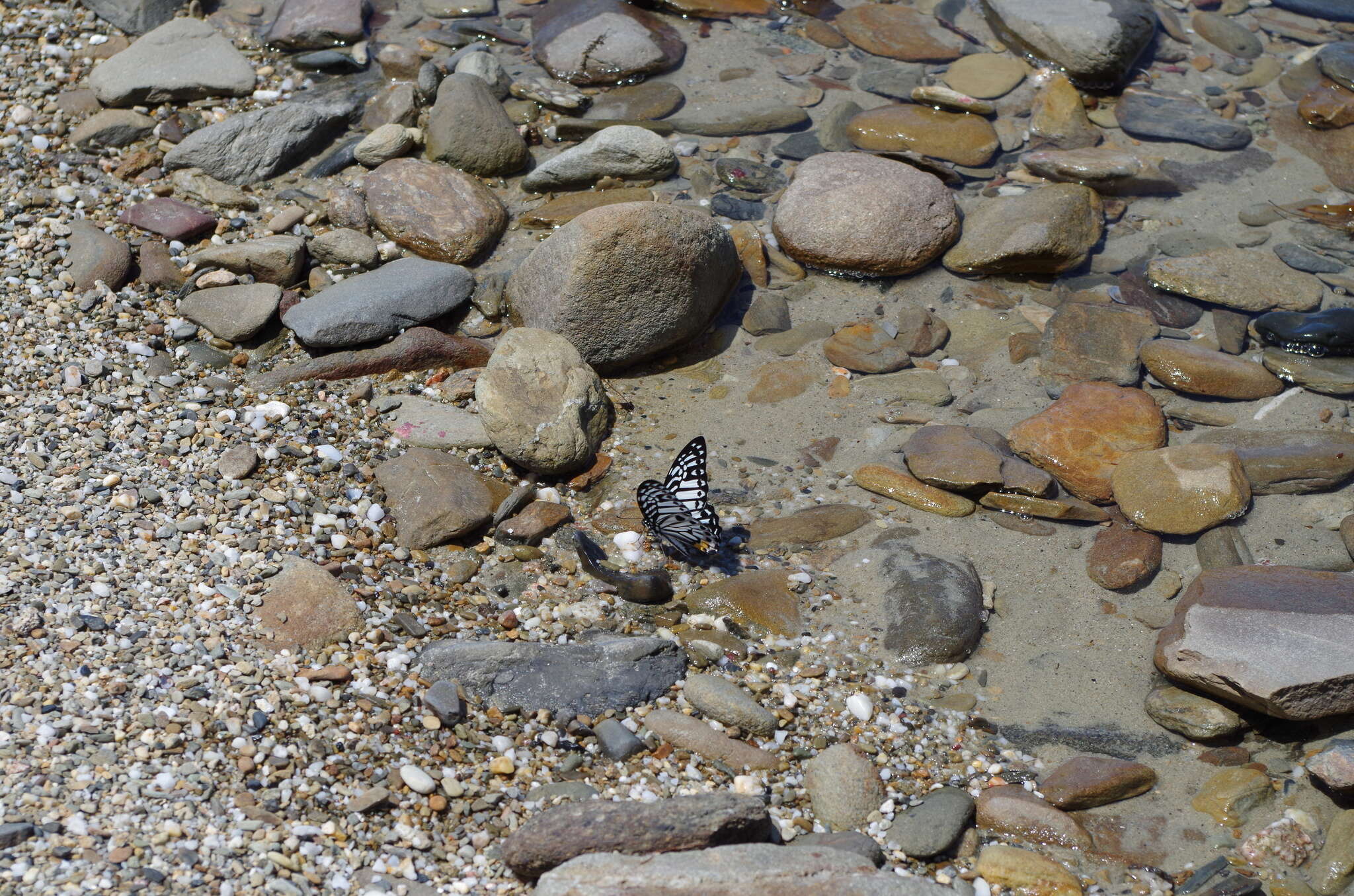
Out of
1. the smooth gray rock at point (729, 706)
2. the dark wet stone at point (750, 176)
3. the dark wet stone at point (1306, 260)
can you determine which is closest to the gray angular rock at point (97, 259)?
the dark wet stone at point (750, 176)

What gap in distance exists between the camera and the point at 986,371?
5.06 meters

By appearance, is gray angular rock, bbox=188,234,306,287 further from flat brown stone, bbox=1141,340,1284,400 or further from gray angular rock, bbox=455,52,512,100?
flat brown stone, bbox=1141,340,1284,400

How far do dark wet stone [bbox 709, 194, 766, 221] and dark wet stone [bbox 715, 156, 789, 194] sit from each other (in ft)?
0.41

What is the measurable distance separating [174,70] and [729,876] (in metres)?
5.94

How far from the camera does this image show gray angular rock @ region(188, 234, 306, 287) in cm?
527

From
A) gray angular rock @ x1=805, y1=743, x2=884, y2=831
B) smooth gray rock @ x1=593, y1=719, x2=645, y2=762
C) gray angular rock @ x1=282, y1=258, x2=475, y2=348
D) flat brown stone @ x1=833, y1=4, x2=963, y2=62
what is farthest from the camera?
flat brown stone @ x1=833, y1=4, x2=963, y2=62

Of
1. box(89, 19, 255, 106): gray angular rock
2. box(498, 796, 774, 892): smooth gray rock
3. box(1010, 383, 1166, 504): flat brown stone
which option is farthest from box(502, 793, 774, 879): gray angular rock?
box(89, 19, 255, 106): gray angular rock

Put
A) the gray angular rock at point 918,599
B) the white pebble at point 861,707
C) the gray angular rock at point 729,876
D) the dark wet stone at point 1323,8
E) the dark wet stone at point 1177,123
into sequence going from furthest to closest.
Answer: the dark wet stone at point 1323,8 → the dark wet stone at point 1177,123 → the gray angular rock at point 918,599 → the white pebble at point 861,707 → the gray angular rock at point 729,876

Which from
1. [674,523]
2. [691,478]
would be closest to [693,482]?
[691,478]

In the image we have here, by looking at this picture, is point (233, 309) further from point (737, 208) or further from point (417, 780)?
point (417, 780)

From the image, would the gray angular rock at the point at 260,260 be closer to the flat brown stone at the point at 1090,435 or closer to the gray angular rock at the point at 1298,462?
the flat brown stone at the point at 1090,435

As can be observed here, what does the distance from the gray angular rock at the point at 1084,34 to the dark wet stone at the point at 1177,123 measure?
0.82 feet

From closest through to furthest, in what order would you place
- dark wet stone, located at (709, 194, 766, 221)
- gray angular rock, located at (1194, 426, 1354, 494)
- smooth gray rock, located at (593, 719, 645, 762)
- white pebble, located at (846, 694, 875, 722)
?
smooth gray rock, located at (593, 719, 645, 762)
white pebble, located at (846, 694, 875, 722)
gray angular rock, located at (1194, 426, 1354, 494)
dark wet stone, located at (709, 194, 766, 221)

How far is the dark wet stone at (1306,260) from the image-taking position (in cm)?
550
